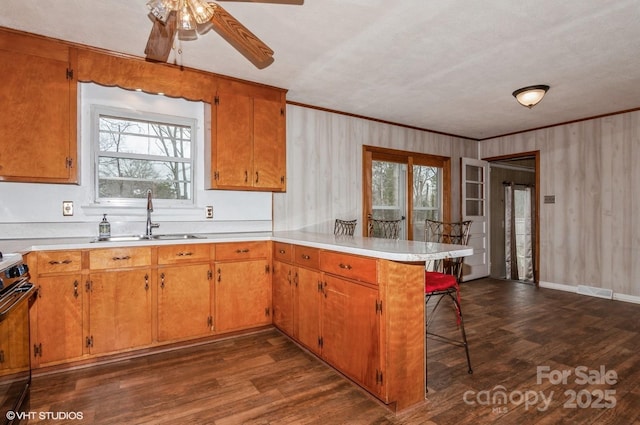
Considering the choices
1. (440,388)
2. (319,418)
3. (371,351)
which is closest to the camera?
(319,418)

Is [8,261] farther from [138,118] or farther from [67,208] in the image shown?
[138,118]

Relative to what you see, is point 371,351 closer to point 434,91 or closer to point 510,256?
point 434,91

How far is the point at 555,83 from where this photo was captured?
3.47m

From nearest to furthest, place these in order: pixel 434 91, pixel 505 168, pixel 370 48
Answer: pixel 370 48 → pixel 434 91 → pixel 505 168

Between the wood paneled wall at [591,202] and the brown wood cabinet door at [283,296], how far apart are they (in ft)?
14.3

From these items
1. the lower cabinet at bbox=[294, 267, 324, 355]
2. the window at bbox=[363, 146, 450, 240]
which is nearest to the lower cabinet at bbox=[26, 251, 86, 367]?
the lower cabinet at bbox=[294, 267, 324, 355]

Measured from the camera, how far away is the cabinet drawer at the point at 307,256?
255 cm

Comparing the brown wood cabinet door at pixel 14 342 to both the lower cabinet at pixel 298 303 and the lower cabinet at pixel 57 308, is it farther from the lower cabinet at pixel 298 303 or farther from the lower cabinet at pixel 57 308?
the lower cabinet at pixel 298 303

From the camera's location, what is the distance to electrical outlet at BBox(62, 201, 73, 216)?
2857 millimetres

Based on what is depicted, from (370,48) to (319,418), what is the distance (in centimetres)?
269

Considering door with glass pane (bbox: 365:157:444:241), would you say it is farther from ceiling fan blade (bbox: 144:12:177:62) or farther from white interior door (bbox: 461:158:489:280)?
ceiling fan blade (bbox: 144:12:177:62)

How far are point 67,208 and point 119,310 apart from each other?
3.36 ft

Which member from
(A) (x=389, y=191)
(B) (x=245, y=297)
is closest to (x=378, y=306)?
(B) (x=245, y=297)

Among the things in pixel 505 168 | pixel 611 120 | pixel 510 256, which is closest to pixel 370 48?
pixel 611 120
